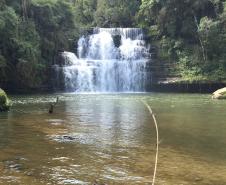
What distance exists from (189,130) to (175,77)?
3326cm

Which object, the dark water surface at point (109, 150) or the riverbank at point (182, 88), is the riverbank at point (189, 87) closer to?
the riverbank at point (182, 88)

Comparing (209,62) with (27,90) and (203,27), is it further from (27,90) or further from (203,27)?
(27,90)

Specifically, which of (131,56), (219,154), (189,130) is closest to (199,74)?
(131,56)

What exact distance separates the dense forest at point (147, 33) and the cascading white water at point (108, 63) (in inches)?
66.9

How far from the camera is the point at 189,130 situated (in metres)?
16.7

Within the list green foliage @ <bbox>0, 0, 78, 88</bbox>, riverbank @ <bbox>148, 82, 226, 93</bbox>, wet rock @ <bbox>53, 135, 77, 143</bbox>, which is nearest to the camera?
wet rock @ <bbox>53, 135, 77, 143</bbox>

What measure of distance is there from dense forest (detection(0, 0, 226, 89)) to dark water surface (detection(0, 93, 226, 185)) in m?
22.9

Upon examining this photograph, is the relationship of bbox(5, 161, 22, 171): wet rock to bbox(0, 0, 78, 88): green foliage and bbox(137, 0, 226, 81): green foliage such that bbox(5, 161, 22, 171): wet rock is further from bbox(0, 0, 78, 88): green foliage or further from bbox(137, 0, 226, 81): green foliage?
bbox(137, 0, 226, 81): green foliage

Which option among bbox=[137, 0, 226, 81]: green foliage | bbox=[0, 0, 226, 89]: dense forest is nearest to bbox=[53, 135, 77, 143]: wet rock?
bbox=[0, 0, 226, 89]: dense forest

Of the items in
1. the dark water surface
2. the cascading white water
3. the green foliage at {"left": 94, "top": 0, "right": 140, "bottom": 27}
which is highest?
the green foliage at {"left": 94, "top": 0, "right": 140, "bottom": 27}

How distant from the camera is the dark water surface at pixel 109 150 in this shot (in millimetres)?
9758

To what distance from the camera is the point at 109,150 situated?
12680 millimetres

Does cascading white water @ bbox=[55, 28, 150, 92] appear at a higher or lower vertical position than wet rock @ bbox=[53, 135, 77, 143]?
higher

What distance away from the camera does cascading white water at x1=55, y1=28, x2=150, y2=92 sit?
48.8 meters
